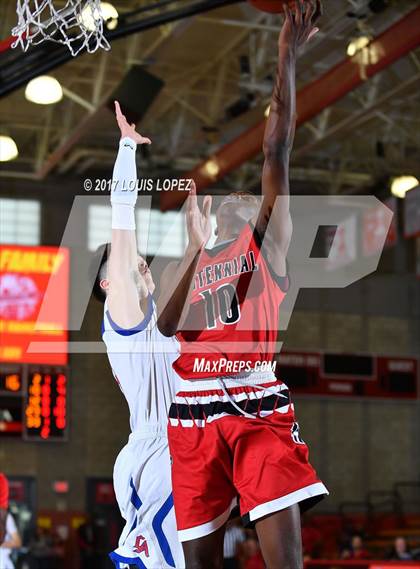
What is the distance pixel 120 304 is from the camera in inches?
198

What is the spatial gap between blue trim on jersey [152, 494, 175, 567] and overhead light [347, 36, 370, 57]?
28.7ft

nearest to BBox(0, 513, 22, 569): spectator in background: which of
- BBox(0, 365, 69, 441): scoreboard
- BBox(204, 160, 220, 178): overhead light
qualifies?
BBox(0, 365, 69, 441): scoreboard

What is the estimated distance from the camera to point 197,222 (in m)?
4.51

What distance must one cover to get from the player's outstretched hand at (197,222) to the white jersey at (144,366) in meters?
0.59

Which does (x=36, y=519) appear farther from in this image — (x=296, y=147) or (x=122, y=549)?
(x=122, y=549)

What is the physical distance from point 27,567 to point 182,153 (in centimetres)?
785

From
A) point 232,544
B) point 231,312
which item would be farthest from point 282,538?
point 232,544

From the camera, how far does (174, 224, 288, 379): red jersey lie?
4.33 m

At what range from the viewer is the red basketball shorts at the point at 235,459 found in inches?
159

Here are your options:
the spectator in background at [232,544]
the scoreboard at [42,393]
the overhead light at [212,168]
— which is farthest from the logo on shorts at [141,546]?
the overhead light at [212,168]

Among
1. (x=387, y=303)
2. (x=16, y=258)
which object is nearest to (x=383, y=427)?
(x=387, y=303)

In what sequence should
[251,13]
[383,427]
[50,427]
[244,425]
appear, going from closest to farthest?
1. [244,425]
2. [251,13]
3. [50,427]
4. [383,427]

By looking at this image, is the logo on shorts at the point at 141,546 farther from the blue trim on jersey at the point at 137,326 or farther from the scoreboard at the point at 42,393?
the scoreboard at the point at 42,393

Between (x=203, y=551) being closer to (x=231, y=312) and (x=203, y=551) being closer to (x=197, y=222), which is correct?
(x=231, y=312)
